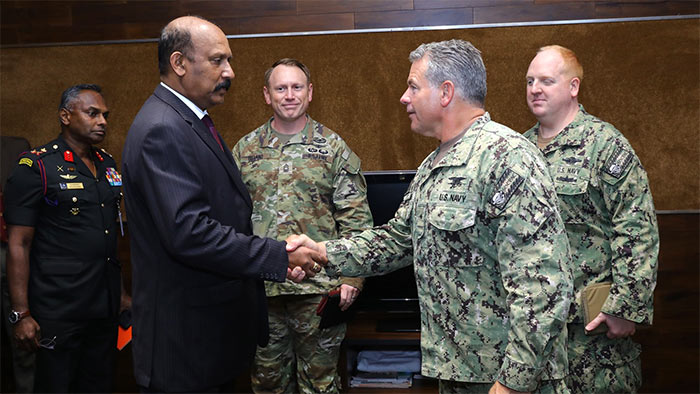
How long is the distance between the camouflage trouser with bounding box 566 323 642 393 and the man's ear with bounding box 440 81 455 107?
114cm

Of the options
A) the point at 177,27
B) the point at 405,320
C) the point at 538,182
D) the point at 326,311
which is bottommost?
the point at 405,320

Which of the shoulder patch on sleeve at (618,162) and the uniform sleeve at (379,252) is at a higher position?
the shoulder patch on sleeve at (618,162)

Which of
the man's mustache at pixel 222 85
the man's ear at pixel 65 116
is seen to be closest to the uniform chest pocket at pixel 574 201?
the man's mustache at pixel 222 85

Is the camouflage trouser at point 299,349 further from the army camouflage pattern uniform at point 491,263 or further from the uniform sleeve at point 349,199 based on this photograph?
the army camouflage pattern uniform at point 491,263

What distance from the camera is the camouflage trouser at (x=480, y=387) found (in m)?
1.75

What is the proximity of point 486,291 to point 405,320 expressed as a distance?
5.72 ft

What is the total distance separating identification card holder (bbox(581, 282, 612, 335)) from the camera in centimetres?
241

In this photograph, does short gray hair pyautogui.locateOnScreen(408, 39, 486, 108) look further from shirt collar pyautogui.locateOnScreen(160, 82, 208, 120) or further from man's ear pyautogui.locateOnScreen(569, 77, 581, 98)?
man's ear pyautogui.locateOnScreen(569, 77, 581, 98)

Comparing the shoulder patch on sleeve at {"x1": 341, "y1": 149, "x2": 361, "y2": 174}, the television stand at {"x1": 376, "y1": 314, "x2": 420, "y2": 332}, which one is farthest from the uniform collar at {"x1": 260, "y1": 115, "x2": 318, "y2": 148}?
the television stand at {"x1": 376, "y1": 314, "x2": 420, "y2": 332}

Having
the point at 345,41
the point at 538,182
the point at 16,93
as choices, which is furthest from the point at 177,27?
the point at 16,93

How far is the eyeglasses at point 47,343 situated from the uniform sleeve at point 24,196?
1.76 feet

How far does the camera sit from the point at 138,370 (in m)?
1.99

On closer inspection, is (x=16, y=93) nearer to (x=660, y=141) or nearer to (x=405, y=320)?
(x=405, y=320)

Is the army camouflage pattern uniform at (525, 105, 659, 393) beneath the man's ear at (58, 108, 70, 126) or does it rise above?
beneath
